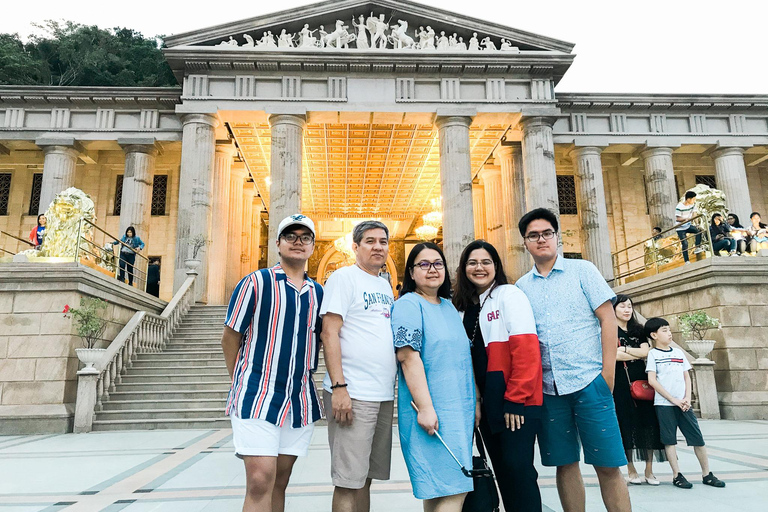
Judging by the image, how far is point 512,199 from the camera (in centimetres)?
2142

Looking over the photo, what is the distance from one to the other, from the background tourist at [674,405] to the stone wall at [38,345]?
30.5 ft

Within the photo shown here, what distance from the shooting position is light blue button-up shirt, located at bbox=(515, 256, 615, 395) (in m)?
3.00

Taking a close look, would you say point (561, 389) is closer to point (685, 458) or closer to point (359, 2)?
point (685, 458)

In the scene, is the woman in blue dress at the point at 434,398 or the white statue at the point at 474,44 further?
the white statue at the point at 474,44

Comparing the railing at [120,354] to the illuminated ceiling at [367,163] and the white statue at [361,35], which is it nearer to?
the illuminated ceiling at [367,163]

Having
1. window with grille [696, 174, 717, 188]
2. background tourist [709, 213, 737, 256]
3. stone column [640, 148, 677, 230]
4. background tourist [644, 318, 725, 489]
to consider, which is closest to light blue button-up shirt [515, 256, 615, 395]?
background tourist [644, 318, 725, 489]

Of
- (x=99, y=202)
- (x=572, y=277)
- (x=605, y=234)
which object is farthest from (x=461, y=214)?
(x=99, y=202)

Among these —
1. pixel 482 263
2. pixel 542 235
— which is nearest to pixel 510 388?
pixel 482 263

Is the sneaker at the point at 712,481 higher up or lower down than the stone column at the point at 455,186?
lower down

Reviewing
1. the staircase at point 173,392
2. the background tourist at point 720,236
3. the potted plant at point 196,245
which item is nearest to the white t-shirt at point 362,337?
the staircase at point 173,392

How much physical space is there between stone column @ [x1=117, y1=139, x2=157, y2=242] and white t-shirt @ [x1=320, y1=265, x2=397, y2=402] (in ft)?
60.2

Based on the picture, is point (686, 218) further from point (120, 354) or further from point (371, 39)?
point (120, 354)

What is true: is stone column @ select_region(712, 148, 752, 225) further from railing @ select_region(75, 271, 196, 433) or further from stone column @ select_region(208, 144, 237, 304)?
railing @ select_region(75, 271, 196, 433)

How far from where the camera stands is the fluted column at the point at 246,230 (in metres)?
24.8
